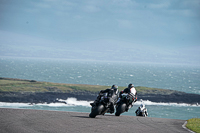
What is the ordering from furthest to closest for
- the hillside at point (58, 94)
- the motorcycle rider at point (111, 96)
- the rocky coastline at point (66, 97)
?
1. the hillside at point (58, 94)
2. the rocky coastline at point (66, 97)
3. the motorcycle rider at point (111, 96)

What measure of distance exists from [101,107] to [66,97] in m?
74.6

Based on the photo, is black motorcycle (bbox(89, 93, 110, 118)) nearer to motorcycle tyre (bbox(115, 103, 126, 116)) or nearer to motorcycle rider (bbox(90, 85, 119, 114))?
motorcycle rider (bbox(90, 85, 119, 114))

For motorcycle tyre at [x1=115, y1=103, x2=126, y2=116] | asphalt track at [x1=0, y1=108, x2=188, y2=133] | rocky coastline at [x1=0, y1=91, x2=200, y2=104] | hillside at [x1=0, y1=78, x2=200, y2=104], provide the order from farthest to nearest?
hillside at [x1=0, y1=78, x2=200, y2=104]
rocky coastline at [x1=0, y1=91, x2=200, y2=104]
motorcycle tyre at [x1=115, y1=103, x2=126, y2=116]
asphalt track at [x1=0, y1=108, x2=188, y2=133]

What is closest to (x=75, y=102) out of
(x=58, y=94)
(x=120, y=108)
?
(x=58, y=94)

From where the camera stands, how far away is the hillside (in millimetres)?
85512

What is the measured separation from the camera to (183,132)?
1408 cm

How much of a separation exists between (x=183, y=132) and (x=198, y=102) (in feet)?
285

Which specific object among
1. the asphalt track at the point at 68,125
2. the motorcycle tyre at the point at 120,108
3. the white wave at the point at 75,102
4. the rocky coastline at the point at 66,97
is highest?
the motorcycle tyre at the point at 120,108

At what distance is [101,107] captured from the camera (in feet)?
56.9

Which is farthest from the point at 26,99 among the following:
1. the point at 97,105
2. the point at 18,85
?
the point at 97,105

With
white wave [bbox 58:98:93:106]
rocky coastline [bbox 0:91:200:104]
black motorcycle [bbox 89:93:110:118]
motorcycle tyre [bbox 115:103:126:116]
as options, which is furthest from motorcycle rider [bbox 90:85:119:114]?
rocky coastline [bbox 0:91:200:104]

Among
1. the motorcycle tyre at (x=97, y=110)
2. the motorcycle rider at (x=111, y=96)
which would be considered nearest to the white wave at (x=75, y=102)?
the motorcycle rider at (x=111, y=96)

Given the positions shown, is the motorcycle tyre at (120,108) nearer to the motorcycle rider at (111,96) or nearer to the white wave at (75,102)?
the motorcycle rider at (111,96)

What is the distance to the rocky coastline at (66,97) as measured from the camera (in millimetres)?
84125
